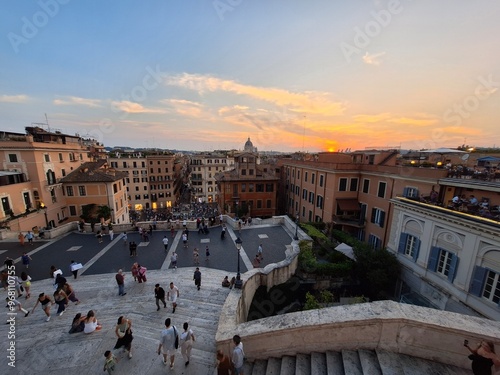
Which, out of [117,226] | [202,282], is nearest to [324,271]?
[202,282]

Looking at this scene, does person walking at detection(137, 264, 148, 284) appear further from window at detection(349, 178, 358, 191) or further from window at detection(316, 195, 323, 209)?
window at detection(349, 178, 358, 191)

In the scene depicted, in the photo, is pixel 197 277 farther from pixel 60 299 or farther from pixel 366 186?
pixel 366 186

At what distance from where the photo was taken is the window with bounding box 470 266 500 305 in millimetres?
11820

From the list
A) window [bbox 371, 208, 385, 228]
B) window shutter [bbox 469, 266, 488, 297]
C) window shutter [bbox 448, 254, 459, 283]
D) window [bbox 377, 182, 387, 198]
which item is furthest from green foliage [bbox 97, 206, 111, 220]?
window shutter [bbox 469, 266, 488, 297]

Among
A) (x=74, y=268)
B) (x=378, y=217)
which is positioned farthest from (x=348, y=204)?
(x=74, y=268)

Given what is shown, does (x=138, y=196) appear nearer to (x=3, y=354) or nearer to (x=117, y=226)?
(x=117, y=226)

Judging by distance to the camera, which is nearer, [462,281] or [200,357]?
[200,357]

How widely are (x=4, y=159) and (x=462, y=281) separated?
4443 centimetres

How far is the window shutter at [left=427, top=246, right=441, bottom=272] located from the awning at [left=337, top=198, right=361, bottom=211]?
38.3 ft

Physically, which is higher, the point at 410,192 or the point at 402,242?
the point at 410,192

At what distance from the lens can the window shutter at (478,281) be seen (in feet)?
40.4

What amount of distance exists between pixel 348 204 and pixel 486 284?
1514 centimetres

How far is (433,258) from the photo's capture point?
1502 cm

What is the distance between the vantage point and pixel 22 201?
2523 cm
